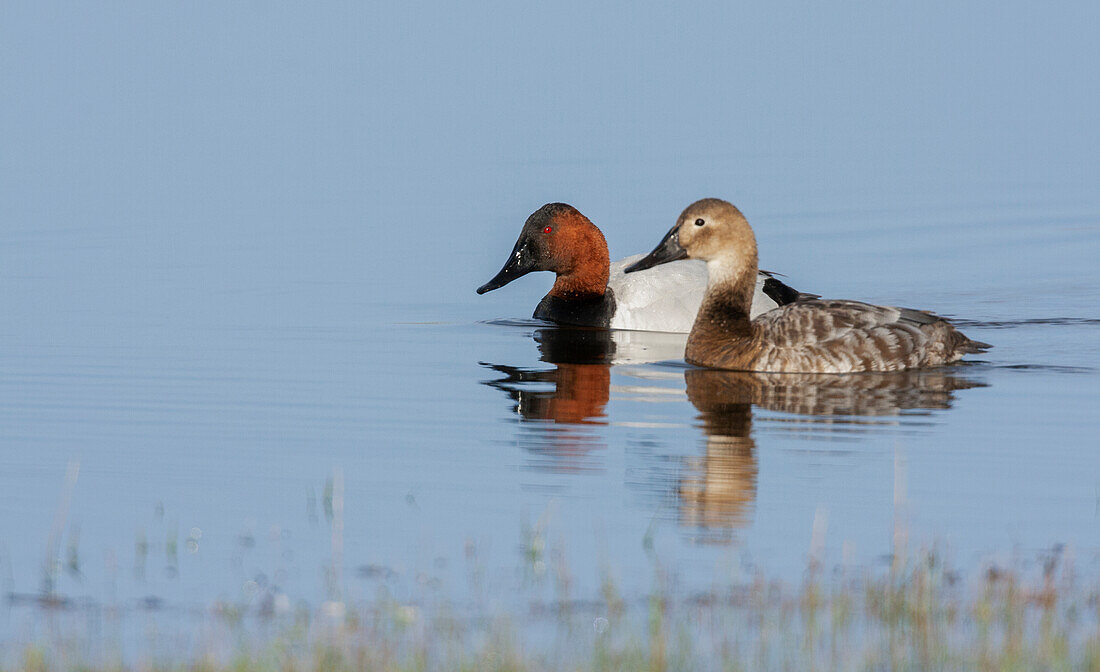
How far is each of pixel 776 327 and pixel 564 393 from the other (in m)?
1.92

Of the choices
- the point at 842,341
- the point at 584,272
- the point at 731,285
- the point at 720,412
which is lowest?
the point at 720,412

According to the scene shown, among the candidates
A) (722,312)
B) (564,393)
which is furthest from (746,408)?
(722,312)

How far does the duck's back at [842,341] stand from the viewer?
1316 cm

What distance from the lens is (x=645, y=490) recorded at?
9281mm

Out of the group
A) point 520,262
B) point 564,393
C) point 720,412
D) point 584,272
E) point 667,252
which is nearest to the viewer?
point 720,412

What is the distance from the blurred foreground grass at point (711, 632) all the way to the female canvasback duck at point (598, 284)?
918cm

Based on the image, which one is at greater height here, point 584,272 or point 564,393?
point 584,272

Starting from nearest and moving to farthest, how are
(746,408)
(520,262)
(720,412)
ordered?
(720,412), (746,408), (520,262)

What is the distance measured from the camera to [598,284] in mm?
17281

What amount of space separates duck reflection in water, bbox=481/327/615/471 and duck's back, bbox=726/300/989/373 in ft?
4.70

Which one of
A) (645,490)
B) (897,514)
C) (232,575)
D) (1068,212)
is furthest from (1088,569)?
(1068,212)

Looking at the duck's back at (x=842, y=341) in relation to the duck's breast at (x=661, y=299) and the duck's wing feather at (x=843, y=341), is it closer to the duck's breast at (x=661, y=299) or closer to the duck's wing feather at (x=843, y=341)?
the duck's wing feather at (x=843, y=341)

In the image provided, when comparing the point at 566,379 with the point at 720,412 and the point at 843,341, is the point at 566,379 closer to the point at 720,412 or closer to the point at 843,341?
the point at 720,412

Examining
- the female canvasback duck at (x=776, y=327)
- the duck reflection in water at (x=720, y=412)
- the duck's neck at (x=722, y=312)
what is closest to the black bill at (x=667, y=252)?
the female canvasback duck at (x=776, y=327)
